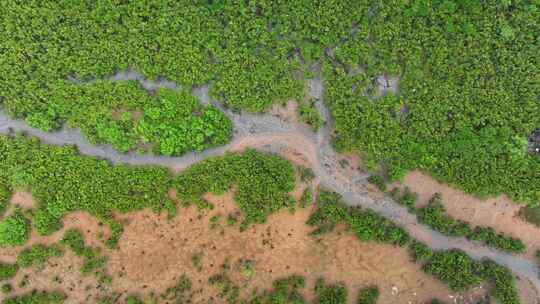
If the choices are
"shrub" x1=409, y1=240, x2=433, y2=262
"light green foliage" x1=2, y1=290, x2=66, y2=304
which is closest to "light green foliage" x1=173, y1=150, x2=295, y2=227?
"shrub" x1=409, y1=240, x2=433, y2=262

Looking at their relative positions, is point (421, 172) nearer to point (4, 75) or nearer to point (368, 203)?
point (368, 203)

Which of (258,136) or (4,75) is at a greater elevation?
(258,136)

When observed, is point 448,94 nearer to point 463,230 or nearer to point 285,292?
point 463,230

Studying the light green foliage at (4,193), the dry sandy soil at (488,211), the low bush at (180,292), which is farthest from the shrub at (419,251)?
the light green foliage at (4,193)

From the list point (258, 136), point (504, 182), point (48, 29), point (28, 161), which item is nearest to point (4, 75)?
point (48, 29)

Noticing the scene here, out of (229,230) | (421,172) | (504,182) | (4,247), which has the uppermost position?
(504,182)

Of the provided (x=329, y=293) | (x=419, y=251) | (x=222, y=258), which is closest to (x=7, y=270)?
(x=222, y=258)

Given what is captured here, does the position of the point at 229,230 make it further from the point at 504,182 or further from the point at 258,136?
the point at 504,182
